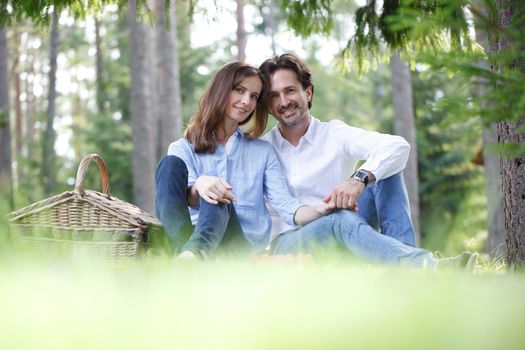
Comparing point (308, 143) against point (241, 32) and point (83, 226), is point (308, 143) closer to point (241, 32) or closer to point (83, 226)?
point (83, 226)

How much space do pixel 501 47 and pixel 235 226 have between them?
1.67 meters

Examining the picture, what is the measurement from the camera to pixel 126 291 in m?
1.67

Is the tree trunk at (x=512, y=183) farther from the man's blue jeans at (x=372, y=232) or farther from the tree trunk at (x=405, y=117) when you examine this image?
the tree trunk at (x=405, y=117)

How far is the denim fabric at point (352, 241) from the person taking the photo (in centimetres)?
293

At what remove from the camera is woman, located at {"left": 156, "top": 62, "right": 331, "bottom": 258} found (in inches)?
137

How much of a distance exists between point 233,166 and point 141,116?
21.2 ft

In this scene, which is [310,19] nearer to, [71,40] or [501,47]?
[501,47]

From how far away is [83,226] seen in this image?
343cm

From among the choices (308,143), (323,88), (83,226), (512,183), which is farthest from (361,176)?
(323,88)

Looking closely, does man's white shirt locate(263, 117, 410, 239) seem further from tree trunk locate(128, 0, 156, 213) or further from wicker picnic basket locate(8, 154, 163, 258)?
tree trunk locate(128, 0, 156, 213)

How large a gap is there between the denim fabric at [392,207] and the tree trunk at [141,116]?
6.57 metres

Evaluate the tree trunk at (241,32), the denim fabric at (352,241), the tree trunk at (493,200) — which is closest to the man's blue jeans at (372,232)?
the denim fabric at (352,241)

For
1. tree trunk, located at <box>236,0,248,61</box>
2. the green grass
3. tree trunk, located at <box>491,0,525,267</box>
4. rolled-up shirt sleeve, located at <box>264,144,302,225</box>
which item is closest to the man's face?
rolled-up shirt sleeve, located at <box>264,144,302,225</box>

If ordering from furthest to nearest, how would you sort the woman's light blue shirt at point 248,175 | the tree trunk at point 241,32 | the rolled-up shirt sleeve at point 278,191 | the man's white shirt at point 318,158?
the tree trunk at point 241,32 < the man's white shirt at point 318,158 < the woman's light blue shirt at point 248,175 < the rolled-up shirt sleeve at point 278,191
